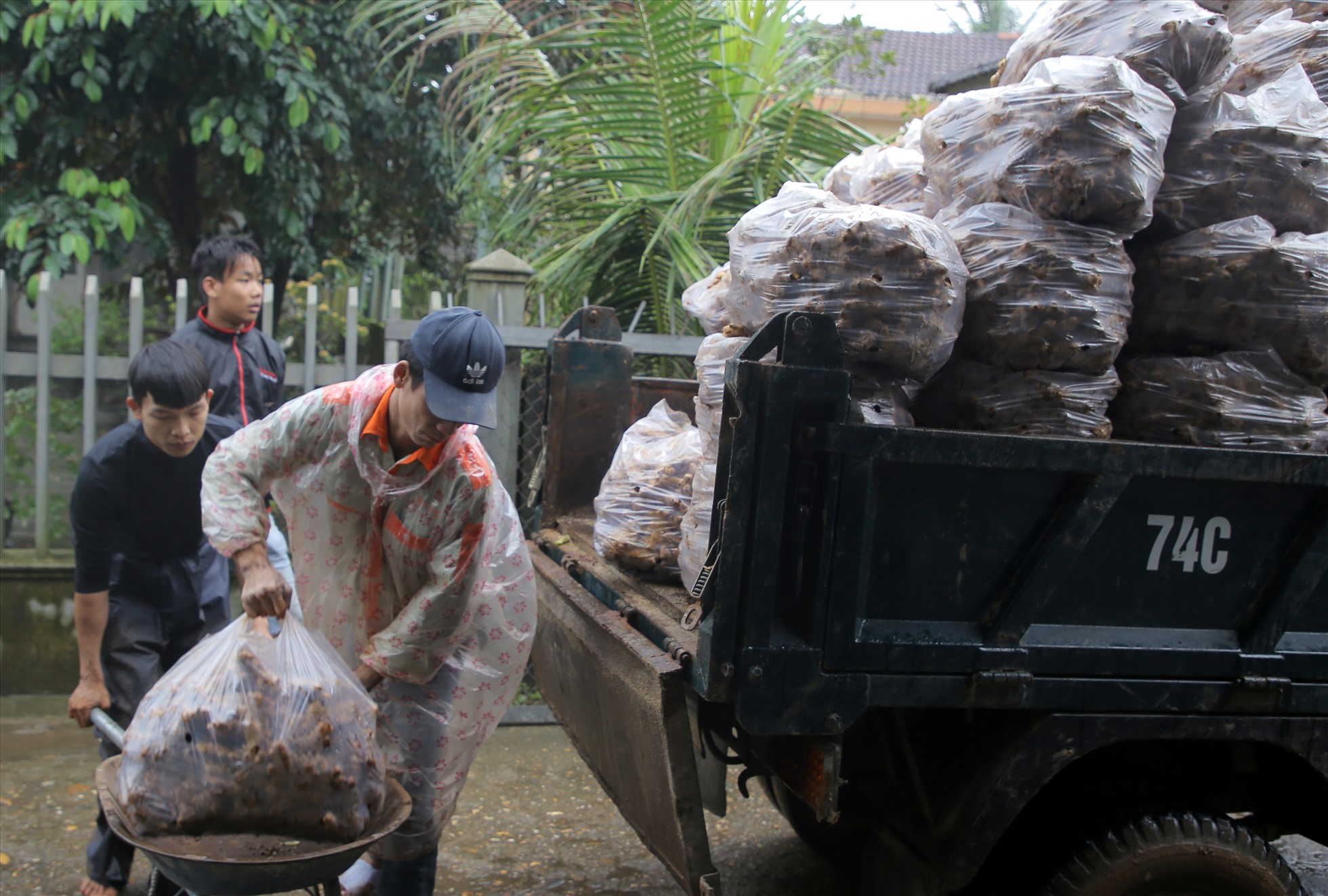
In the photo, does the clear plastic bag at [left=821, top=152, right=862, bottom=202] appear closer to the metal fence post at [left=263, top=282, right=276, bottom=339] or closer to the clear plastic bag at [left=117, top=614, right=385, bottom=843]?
the clear plastic bag at [left=117, top=614, right=385, bottom=843]

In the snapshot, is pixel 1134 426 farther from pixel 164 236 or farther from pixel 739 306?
pixel 164 236

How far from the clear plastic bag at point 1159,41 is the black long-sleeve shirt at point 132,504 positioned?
Answer: 2703 millimetres

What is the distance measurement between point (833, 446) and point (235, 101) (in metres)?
5.66

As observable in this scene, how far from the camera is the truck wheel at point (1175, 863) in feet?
7.09

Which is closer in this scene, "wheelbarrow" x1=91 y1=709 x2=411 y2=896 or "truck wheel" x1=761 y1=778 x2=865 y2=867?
"wheelbarrow" x1=91 y1=709 x2=411 y2=896

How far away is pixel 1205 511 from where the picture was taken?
85.7 inches

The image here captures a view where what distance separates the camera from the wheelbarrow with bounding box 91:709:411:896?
1.90m

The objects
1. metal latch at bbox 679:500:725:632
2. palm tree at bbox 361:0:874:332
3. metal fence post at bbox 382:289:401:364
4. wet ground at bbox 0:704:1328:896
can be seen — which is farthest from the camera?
palm tree at bbox 361:0:874:332

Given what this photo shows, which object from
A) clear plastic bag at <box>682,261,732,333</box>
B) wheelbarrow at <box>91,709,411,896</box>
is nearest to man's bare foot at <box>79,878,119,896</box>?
wheelbarrow at <box>91,709,411,896</box>

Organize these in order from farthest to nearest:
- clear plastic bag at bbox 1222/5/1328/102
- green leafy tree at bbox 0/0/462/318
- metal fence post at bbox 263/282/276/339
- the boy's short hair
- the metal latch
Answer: green leafy tree at bbox 0/0/462/318, metal fence post at bbox 263/282/276/339, the boy's short hair, clear plastic bag at bbox 1222/5/1328/102, the metal latch

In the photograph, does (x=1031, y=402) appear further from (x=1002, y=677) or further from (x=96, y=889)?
(x=96, y=889)

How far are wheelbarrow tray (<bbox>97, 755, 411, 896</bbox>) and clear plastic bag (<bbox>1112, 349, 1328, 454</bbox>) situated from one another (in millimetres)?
1895

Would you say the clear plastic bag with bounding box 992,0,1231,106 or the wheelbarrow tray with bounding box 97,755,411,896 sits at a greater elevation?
the clear plastic bag with bounding box 992,0,1231,106

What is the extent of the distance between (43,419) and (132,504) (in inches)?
89.1
